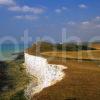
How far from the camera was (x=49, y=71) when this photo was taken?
1341 inches

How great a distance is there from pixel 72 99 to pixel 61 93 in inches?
51.9

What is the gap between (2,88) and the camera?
33750 millimetres

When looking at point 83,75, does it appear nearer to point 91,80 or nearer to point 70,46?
point 91,80

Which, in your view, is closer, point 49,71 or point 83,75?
point 83,75

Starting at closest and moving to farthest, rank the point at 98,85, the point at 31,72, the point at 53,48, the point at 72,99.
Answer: the point at 72,99 < the point at 98,85 < the point at 31,72 < the point at 53,48

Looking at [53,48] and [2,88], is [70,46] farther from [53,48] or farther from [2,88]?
[2,88]

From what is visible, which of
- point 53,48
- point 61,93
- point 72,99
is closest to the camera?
point 72,99

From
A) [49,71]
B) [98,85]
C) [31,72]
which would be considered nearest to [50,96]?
[98,85]

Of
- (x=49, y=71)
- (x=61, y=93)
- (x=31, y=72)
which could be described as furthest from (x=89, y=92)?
(x=31, y=72)

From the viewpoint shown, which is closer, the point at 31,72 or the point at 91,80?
the point at 91,80

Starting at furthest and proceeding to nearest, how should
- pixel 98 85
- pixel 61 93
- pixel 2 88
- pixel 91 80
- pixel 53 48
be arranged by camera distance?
pixel 53 48 → pixel 2 88 → pixel 91 80 → pixel 98 85 → pixel 61 93

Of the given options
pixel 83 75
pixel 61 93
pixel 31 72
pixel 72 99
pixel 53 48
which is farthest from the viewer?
pixel 53 48

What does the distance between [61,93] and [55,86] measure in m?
2.00

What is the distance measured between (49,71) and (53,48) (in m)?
38.5
